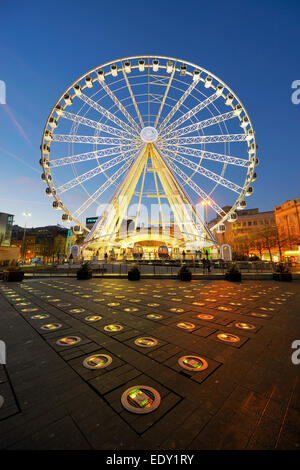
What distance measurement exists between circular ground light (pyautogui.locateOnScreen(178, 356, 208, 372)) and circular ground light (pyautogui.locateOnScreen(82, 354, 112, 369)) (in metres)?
1.19

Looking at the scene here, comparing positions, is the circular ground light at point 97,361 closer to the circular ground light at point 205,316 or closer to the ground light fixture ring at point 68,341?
the ground light fixture ring at point 68,341

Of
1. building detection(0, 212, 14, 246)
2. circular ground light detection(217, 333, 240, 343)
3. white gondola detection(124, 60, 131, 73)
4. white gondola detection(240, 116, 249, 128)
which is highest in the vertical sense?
white gondola detection(124, 60, 131, 73)

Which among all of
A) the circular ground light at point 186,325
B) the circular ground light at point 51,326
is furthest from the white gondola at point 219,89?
the circular ground light at point 51,326

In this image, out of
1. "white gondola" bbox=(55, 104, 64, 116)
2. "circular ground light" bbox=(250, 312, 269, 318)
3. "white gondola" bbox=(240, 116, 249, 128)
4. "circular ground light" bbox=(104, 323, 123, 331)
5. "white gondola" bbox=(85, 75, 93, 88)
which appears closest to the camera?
"circular ground light" bbox=(104, 323, 123, 331)

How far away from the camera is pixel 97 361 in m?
3.05

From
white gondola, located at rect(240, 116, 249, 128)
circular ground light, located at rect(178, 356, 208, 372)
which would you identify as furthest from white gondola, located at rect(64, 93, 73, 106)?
circular ground light, located at rect(178, 356, 208, 372)

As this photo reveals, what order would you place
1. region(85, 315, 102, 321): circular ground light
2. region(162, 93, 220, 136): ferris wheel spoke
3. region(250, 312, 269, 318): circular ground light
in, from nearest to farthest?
region(85, 315, 102, 321): circular ground light, region(250, 312, 269, 318): circular ground light, region(162, 93, 220, 136): ferris wheel spoke

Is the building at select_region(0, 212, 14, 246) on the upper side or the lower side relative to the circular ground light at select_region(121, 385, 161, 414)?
upper

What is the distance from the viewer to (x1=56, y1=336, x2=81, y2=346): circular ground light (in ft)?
12.2

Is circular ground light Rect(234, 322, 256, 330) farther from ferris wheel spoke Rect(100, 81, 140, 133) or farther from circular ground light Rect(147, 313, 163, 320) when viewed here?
ferris wheel spoke Rect(100, 81, 140, 133)

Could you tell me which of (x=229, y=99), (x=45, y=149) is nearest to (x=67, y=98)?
(x=45, y=149)

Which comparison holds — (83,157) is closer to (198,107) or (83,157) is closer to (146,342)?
(198,107)

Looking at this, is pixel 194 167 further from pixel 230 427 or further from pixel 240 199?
pixel 230 427

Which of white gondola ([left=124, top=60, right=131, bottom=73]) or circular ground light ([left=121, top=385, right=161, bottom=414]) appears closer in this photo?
circular ground light ([left=121, top=385, right=161, bottom=414])
